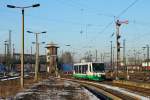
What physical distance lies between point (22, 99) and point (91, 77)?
42.7 meters

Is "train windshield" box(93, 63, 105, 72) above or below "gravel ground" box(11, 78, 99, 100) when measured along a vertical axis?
above

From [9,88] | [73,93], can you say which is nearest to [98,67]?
[9,88]

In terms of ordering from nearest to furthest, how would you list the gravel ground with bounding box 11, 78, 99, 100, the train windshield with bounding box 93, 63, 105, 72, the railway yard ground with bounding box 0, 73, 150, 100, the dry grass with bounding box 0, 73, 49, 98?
the gravel ground with bounding box 11, 78, 99, 100, the railway yard ground with bounding box 0, 73, 150, 100, the dry grass with bounding box 0, 73, 49, 98, the train windshield with bounding box 93, 63, 105, 72

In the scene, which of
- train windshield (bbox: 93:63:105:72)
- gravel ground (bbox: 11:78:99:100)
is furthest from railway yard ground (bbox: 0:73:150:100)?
train windshield (bbox: 93:63:105:72)

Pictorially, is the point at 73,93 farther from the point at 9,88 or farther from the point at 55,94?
the point at 9,88

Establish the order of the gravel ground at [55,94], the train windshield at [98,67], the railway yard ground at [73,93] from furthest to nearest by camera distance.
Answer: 1. the train windshield at [98,67]
2. the railway yard ground at [73,93]
3. the gravel ground at [55,94]

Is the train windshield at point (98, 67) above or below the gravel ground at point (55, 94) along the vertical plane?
above

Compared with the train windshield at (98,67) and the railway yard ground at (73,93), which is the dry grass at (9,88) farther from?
the train windshield at (98,67)

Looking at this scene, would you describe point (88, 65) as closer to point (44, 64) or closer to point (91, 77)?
point (91, 77)

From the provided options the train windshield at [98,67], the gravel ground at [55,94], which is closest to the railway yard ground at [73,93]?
the gravel ground at [55,94]

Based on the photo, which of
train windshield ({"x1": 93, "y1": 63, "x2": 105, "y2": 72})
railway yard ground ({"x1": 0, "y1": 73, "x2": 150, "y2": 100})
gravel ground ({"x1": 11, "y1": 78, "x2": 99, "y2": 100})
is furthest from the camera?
train windshield ({"x1": 93, "y1": 63, "x2": 105, "y2": 72})

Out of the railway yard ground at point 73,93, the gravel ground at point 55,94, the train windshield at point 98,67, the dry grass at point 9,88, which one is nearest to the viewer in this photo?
the gravel ground at point 55,94

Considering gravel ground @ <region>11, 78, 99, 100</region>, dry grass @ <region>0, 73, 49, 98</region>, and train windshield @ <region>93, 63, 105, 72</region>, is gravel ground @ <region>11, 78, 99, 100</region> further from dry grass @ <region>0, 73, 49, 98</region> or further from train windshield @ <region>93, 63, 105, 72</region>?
train windshield @ <region>93, 63, 105, 72</region>

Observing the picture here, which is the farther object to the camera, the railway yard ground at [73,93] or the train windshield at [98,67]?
the train windshield at [98,67]
